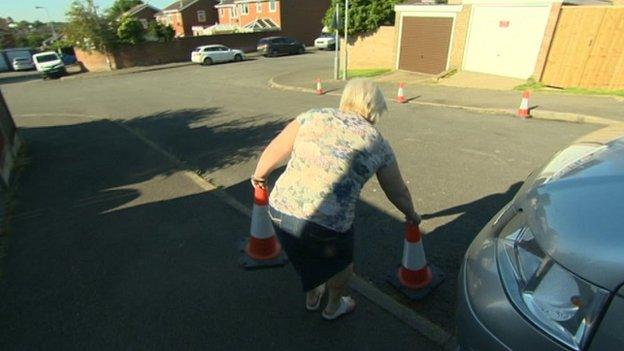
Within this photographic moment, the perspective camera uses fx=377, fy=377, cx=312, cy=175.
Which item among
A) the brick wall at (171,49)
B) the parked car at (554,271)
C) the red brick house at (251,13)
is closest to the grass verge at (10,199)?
the parked car at (554,271)

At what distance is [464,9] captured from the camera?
15.0m

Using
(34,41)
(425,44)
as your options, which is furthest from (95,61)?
(34,41)

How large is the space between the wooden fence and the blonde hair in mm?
11760

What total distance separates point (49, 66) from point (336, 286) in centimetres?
3081

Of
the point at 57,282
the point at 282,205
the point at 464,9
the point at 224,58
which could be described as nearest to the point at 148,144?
the point at 57,282

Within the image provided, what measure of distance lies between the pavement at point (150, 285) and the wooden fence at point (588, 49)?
11656 millimetres

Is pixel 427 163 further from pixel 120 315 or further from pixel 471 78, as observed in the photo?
pixel 471 78

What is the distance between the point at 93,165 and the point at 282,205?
5.63 metres

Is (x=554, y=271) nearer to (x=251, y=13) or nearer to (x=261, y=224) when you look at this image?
(x=261, y=224)

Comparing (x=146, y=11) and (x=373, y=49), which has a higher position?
(x=146, y=11)

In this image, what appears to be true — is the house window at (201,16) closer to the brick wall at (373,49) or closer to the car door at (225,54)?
the car door at (225,54)

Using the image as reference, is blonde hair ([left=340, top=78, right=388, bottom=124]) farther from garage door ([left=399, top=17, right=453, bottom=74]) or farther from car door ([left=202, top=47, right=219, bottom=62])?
car door ([left=202, top=47, right=219, bottom=62])

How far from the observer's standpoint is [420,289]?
3.07 meters

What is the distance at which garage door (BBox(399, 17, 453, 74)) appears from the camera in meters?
16.3
